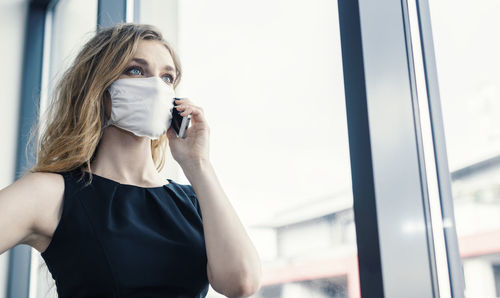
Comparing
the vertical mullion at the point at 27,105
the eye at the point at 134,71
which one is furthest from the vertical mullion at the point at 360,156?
the vertical mullion at the point at 27,105

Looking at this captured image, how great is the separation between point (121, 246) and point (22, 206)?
0.20 m

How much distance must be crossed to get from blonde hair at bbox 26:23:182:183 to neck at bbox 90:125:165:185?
2 centimetres

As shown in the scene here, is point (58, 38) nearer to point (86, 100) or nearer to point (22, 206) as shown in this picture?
point (86, 100)

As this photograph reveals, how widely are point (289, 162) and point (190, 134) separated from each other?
0.99 ft

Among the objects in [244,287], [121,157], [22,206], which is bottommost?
[244,287]

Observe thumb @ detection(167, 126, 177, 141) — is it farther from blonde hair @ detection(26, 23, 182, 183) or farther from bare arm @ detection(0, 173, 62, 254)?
bare arm @ detection(0, 173, 62, 254)

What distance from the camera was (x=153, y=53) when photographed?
3.90 ft

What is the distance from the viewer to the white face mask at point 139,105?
114 cm

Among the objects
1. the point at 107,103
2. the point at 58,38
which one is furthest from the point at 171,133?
the point at 58,38

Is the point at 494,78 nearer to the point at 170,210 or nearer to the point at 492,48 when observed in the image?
the point at 492,48

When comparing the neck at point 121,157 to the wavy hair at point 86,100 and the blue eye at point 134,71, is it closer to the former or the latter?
the wavy hair at point 86,100

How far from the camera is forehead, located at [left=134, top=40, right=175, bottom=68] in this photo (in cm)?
118

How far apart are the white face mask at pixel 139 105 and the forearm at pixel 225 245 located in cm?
17

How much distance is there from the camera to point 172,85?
125 centimetres
